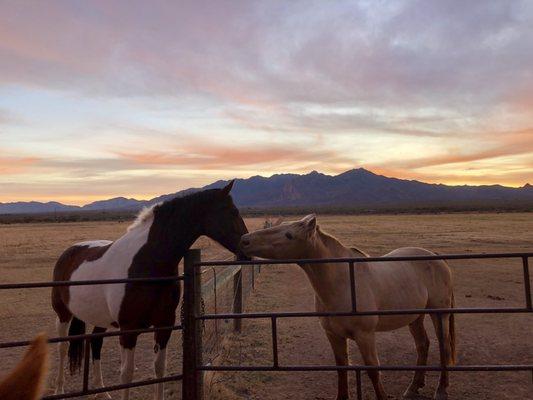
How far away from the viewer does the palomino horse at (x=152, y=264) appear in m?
3.77

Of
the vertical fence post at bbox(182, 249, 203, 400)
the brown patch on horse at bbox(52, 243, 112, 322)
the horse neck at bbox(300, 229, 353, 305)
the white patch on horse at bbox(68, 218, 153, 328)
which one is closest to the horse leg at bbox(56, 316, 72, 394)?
the brown patch on horse at bbox(52, 243, 112, 322)

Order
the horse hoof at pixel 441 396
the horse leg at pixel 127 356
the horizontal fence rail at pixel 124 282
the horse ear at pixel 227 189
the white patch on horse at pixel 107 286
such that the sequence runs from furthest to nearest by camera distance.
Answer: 1. the horse hoof at pixel 441 396
2. the horse ear at pixel 227 189
3. the white patch on horse at pixel 107 286
4. the horse leg at pixel 127 356
5. the horizontal fence rail at pixel 124 282

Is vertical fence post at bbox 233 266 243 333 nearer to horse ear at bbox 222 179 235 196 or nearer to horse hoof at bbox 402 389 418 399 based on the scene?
horse hoof at bbox 402 389 418 399

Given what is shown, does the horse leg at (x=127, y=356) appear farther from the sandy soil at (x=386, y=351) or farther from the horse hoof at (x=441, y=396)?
the horse hoof at (x=441, y=396)

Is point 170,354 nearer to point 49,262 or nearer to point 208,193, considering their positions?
point 208,193

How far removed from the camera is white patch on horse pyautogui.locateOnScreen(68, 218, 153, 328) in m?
3.90

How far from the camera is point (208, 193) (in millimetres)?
4152

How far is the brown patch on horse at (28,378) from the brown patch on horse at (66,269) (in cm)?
399

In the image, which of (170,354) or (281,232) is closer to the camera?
(281,232)

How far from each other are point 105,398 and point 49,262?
13.8 m

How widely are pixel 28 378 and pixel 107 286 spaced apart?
349 centimetres

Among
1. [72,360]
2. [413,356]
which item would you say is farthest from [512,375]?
[72,360]

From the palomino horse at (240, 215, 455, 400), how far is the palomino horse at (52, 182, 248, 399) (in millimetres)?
509

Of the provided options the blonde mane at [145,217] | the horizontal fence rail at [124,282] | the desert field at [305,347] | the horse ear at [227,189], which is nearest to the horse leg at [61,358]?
the horizontal fence rail at [124,282]
